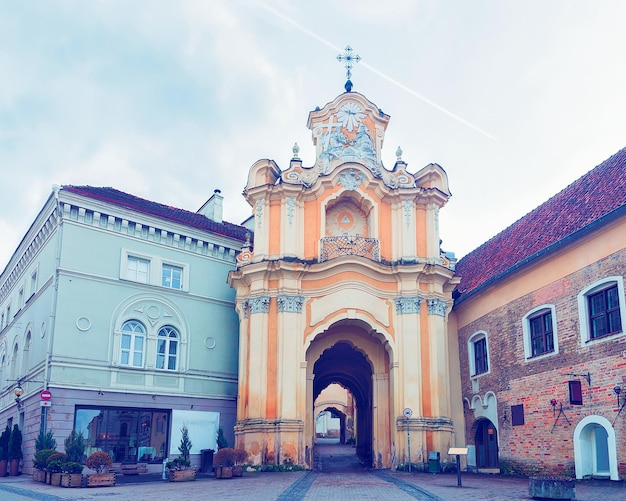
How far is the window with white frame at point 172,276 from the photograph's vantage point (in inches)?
1168

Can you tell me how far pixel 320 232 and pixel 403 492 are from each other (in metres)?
13.1

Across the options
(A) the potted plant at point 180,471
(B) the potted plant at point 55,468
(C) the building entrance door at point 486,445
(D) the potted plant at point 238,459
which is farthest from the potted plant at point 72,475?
(C) the building entrance door at point 486,445

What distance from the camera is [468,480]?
22.7m

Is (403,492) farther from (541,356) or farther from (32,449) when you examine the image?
(32,449)

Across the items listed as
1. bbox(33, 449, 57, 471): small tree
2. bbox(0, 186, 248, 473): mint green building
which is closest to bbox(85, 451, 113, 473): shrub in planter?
bbox(33, 449, 57, 471): small tree

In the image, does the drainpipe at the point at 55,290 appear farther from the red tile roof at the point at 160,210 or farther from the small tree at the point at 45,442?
the red tile roof at the point at 160,210

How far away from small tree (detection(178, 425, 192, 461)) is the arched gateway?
84.5 inches

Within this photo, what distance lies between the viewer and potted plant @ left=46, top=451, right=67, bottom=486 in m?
21.1

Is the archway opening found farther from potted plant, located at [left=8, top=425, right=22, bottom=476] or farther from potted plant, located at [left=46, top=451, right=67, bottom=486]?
potted plant, located at [left=46, top=451, right=67, bottom=486]

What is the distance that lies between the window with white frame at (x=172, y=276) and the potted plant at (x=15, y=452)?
796 cm

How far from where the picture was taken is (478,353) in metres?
29.2

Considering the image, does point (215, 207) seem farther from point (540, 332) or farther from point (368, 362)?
point (540, 332)

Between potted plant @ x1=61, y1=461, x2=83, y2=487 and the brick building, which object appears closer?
the brick building

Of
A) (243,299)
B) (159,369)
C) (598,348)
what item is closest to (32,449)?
(159,369)
